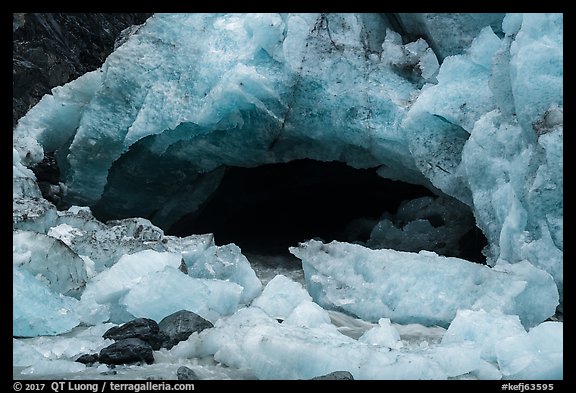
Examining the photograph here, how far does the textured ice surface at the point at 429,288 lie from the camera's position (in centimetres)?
413

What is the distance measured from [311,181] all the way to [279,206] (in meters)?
0.57

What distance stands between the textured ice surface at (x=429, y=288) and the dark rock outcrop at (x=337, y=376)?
4.51ft

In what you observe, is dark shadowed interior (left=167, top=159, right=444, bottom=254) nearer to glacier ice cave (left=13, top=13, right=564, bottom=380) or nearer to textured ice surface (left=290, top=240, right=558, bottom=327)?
glacier ice cave (left=13, top=13, right=564, bottom=380)

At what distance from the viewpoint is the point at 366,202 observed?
8.04 m

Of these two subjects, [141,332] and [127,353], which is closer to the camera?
[127,353]

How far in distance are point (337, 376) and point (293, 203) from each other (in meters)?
5.27

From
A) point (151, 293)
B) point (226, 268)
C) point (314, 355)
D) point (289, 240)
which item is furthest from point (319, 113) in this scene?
point (314, 355)

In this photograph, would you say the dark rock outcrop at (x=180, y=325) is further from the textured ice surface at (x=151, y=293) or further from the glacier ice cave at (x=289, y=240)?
the textured ice surface at (x=151, y=293)

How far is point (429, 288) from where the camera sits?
425 cm

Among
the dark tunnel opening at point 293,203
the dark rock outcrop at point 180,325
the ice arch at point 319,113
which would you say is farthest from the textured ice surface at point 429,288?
the dark tunnel opening at point 293,203

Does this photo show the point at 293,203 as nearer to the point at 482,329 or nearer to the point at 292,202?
the point at 292,202

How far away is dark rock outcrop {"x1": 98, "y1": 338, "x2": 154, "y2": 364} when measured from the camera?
3.23m
